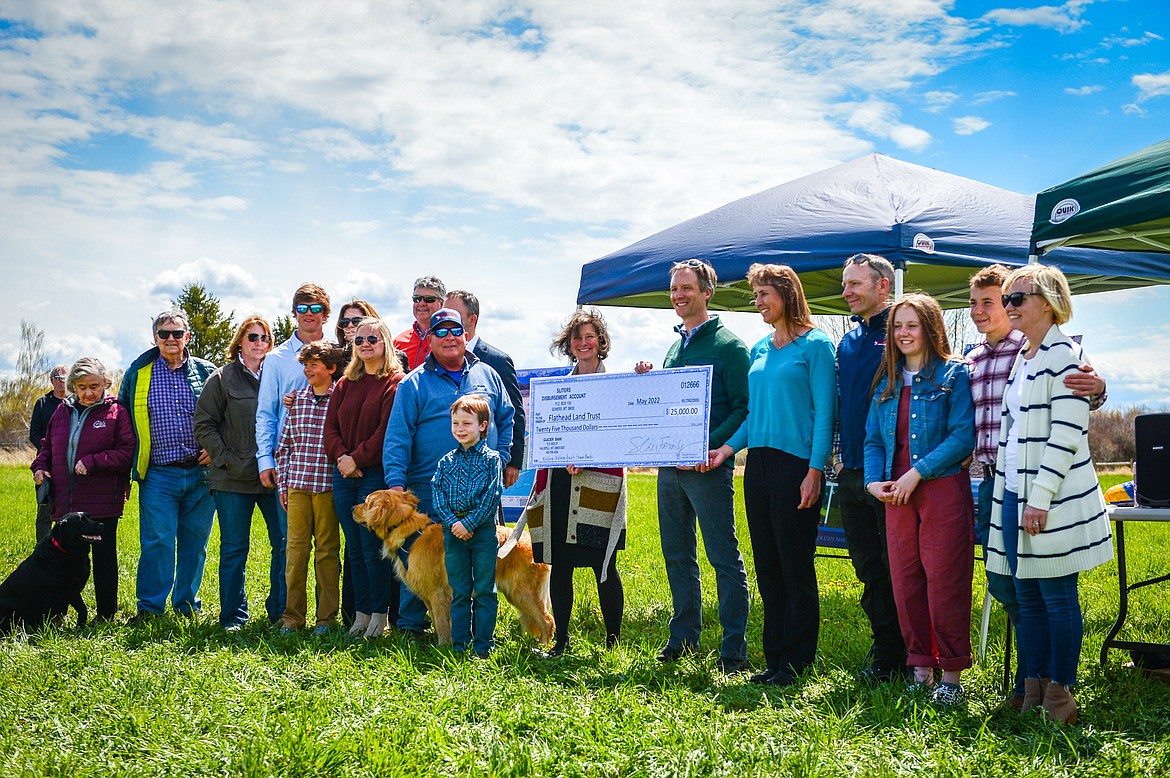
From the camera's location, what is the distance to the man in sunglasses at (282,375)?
6523mm

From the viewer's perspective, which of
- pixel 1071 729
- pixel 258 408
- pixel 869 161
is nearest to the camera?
pixel 1071 729

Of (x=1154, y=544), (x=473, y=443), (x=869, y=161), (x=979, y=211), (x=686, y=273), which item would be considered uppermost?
(x=869, y=161)

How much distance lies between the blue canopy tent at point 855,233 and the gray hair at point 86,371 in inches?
153

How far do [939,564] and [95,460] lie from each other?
5833 millimetres

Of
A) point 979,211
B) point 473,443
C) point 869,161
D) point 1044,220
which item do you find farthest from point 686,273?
point 869,161

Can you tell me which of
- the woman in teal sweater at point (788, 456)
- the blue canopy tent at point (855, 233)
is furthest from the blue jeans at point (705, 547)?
the blue canopy tent at point (855, 233)

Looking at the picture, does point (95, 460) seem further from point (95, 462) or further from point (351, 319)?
point (351, 319)

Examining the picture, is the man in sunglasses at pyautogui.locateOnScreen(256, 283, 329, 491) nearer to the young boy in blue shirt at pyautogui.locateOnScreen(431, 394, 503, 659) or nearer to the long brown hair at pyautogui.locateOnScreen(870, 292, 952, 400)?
the young boy in blue shirt at pyautogui.locateOnScreen(431, 394, 503, 659)

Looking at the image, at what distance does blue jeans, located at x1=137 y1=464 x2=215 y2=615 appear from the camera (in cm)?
688

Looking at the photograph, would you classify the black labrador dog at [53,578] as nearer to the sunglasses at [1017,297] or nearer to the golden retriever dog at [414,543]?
the golden retriever dog at [414,543]

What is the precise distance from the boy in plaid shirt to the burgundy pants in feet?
12.1

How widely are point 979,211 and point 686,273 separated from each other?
108 inches

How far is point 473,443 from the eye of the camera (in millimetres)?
5578

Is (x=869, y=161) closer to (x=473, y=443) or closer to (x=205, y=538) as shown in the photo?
(x=473, y=443)
